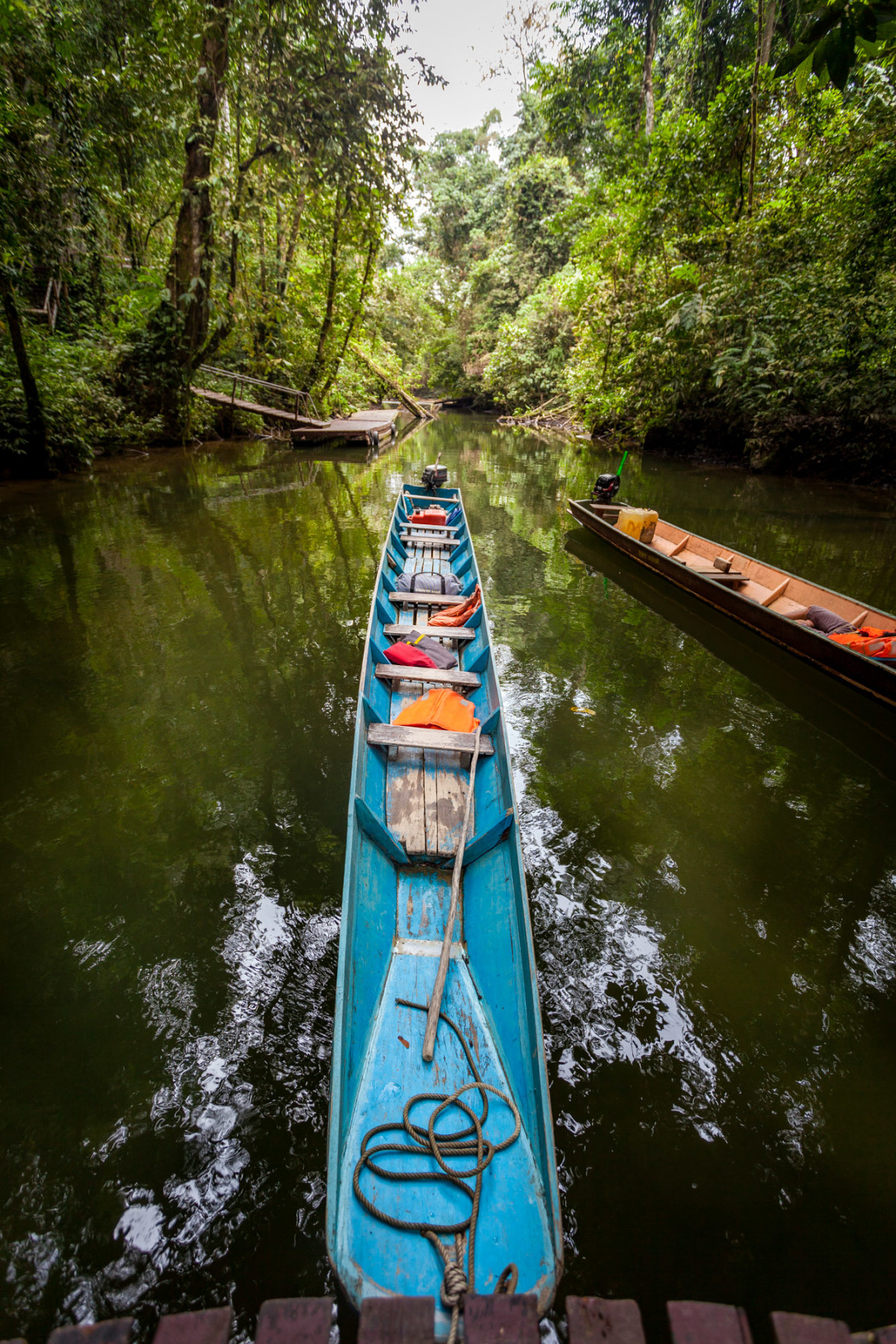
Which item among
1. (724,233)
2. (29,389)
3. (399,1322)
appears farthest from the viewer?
(724,233)

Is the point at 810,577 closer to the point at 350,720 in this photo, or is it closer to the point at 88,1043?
the point at 350,720

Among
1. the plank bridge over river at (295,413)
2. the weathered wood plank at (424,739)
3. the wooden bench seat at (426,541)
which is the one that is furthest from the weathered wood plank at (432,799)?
the plank bridge over river at (295,413)

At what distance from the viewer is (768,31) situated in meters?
14.6

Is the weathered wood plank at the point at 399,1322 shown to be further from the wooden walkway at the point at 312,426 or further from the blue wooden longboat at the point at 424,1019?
the wooden walkway at the point at 312,426

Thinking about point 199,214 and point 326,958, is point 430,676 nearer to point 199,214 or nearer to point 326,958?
point 326,958

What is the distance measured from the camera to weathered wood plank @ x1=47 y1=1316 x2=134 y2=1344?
3.15 ft

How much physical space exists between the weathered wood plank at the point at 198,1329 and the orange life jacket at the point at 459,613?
16.4 ft

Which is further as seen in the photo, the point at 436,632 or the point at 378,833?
the point at 436,632

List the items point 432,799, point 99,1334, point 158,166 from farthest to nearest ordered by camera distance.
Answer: point 158,166 → point 432,799 → point 99,1334

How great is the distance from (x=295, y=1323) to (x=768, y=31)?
23405 millimetres

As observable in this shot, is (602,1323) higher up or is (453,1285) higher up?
(602,1323)

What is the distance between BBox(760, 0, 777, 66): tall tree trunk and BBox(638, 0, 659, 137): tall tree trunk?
3206 mm

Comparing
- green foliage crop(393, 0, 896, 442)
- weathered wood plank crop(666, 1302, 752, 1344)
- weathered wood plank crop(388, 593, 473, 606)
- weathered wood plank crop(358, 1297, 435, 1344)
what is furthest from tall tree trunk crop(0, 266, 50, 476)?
green foliage crop(393, 0, 896, 442)

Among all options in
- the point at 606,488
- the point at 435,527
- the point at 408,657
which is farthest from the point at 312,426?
the point at 408,657
